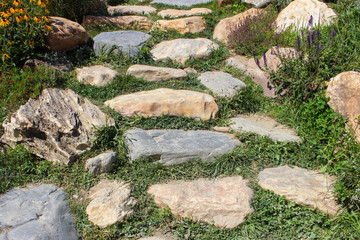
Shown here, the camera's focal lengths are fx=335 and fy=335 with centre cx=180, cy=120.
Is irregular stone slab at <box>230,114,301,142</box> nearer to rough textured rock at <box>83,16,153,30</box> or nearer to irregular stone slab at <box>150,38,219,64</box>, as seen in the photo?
irregular stone slab at <box>150,38,219,64</box>

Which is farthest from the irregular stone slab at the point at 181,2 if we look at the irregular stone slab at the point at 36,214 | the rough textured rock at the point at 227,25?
the irregular stone slab at the point at 36,214

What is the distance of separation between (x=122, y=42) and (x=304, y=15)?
12.5 feet

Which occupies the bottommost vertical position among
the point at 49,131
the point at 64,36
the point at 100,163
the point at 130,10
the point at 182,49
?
the point at 100,163

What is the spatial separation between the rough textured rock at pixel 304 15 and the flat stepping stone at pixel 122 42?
9.50 ft

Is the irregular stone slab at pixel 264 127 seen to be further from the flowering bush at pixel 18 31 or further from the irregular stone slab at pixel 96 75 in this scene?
the flowering bush at pixel 18 31

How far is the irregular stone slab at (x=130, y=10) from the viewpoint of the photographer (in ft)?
28.9

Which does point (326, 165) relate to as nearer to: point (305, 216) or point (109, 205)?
point (305, 216)

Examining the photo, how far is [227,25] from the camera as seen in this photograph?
7625 millimetres

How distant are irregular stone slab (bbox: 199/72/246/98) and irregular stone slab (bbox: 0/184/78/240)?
2949 millimetres

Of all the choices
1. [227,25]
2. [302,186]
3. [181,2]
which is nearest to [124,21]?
[227,25]

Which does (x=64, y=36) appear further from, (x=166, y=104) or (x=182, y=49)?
(x=166, y=104)

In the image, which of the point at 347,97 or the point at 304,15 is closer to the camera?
the point at 347,97

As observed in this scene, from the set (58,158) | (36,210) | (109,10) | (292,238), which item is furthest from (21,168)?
(109,10)

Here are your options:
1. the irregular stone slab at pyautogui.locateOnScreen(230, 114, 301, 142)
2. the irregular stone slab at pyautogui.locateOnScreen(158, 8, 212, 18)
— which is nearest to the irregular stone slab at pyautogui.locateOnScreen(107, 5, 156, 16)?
the irregular stone slab at pyautogui.locateOnScreen(158, 8, 212, 18)
